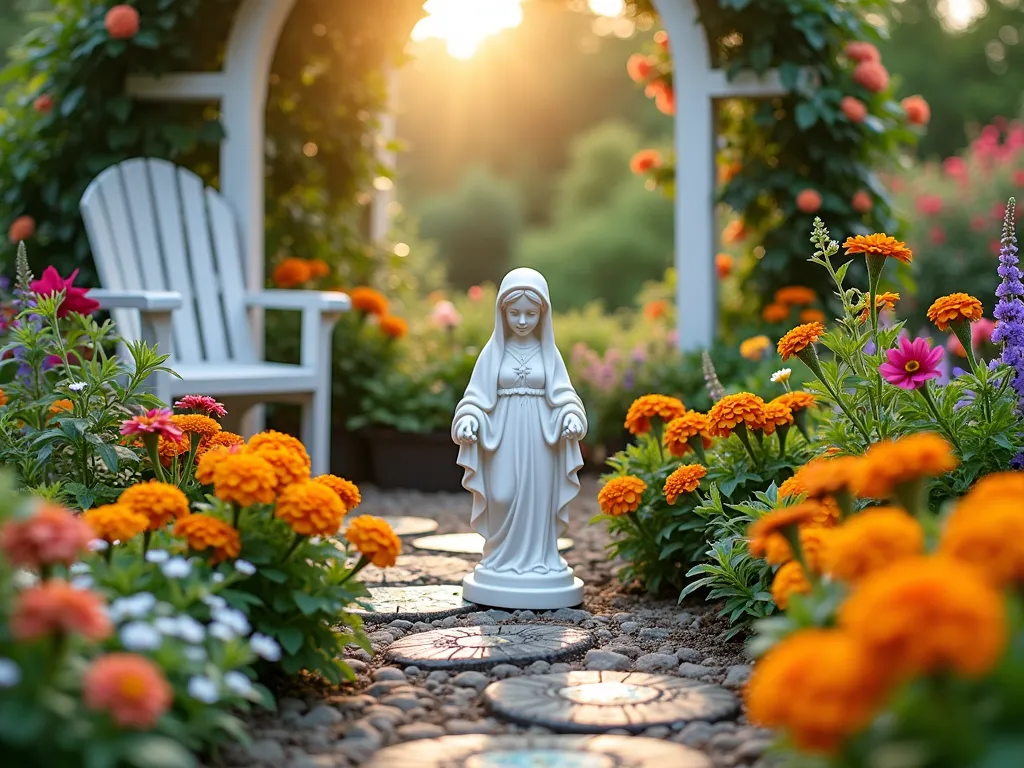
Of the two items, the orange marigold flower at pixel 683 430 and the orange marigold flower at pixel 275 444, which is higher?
the orange marigold flower at pixel 275 444

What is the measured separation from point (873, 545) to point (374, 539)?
0.96 m

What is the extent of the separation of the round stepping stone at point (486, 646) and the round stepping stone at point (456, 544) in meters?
0.97

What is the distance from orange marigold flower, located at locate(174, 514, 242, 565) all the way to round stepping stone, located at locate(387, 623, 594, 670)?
0.62 metres

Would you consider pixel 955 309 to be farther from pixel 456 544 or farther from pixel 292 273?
pixel 292 273

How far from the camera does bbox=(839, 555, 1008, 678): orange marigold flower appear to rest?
1.13 m

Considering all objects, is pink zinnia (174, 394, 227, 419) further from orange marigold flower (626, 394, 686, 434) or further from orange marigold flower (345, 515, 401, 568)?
orange marigold flower (626, 394, 686, 434)

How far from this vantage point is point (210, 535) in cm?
194

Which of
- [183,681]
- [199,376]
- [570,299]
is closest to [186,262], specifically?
[199,376]

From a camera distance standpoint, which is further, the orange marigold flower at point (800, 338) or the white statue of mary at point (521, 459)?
the white statue of mary at point (521, 459)

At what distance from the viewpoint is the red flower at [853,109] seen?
453 centimetres

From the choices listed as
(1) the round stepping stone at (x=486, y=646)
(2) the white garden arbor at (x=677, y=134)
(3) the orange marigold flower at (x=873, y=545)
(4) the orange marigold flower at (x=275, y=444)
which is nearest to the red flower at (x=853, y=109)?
(2) the white garden arbor at (x=677, y=134)

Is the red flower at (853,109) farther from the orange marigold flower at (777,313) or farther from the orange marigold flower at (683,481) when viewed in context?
the orange marigold flower at (683,481)

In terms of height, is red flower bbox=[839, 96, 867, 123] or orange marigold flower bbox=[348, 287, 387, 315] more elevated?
red flower bbox=[839, 96, 867, 123]

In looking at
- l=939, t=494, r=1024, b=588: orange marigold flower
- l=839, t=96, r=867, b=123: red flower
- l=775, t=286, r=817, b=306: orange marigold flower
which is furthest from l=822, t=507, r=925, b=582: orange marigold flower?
l=839, t=96, r=867, b=123: red flower
